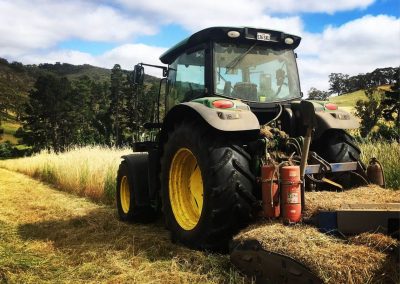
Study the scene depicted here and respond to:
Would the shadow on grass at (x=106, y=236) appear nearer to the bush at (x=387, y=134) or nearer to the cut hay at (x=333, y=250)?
the cut hay at (x=333, y=250)

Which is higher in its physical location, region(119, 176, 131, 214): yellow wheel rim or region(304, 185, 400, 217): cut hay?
region(304, 185, 400, 217): cut hay

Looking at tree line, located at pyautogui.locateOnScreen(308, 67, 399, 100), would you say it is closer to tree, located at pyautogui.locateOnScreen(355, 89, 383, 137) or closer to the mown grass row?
tree, located at pyautogui.locateOnScreen(355, 89, 383, 137)

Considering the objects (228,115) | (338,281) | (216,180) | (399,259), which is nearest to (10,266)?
(216,180)

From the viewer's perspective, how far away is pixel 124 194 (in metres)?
6.79

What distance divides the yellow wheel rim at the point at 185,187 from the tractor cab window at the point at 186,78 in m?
0.88

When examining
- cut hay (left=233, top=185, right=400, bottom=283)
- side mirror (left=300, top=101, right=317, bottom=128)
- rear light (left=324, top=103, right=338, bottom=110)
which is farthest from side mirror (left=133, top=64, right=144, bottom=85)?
cut hay (left=233, top=185, right=400, bottom=283)

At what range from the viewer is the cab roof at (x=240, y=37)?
468 cm

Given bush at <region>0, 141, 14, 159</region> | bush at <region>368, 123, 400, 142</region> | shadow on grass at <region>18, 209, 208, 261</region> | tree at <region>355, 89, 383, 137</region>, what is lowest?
bush at <region>0, 141, 14, 159</region>

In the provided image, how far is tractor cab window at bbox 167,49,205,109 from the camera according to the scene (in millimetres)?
4984

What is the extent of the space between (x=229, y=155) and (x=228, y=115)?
0.36 metres

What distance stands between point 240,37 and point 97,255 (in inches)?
111

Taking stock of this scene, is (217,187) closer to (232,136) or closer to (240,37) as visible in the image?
(232,136)

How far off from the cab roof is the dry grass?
2.33 metres

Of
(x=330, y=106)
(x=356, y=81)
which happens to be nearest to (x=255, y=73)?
(x=330, y=106)
